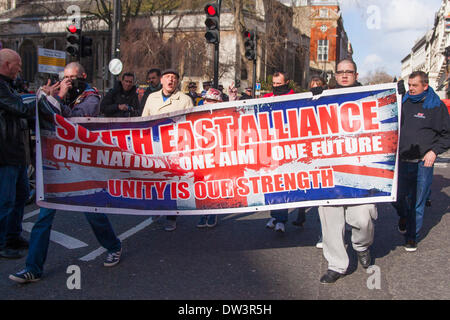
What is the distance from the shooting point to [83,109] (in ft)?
15.3

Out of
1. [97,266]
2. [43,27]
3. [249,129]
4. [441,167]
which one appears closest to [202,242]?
[97,266]

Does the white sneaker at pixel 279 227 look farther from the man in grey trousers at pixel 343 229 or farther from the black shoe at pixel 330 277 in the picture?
the black shoe at pixel 330 277

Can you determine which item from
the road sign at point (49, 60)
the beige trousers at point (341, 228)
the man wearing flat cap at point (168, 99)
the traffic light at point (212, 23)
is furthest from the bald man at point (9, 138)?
the road sign at point (49, 60)

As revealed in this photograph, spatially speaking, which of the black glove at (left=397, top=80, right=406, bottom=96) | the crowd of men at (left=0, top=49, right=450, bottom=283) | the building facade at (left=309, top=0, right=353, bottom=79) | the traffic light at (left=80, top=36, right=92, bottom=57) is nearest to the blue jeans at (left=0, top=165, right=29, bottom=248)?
the crowd of men at (left=0, top=49, right=450, bottom=283)

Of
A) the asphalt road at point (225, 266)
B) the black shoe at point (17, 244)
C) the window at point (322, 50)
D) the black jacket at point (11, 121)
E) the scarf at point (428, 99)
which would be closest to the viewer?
the asphalt road at point (225, 266)

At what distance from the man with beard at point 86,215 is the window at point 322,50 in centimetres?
6938

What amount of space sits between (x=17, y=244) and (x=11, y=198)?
2.23ft

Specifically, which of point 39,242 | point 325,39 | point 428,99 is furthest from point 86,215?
point 325,39

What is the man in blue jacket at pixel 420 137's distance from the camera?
5418 mm

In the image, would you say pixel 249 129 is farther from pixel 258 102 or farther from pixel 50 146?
pixel 50 146

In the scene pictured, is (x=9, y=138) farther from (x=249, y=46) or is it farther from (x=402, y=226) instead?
(x=249, y=46)

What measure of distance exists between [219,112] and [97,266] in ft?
6.26

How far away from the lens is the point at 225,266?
4.83 meters

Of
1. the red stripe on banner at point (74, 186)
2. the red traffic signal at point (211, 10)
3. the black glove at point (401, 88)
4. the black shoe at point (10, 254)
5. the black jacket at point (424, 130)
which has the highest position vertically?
the red traffic signal at point (211, 10)
